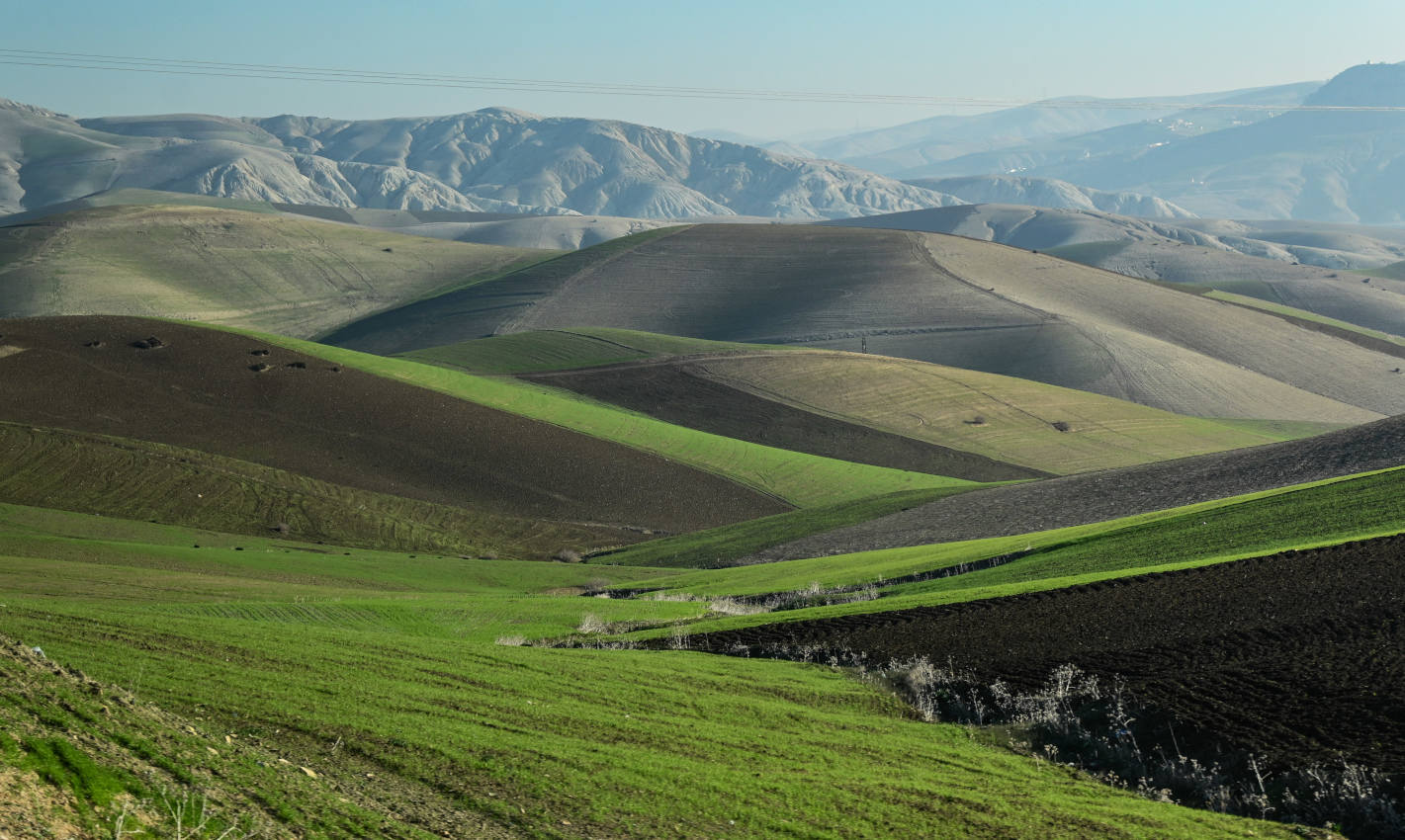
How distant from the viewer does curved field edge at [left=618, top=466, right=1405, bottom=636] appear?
124 feet

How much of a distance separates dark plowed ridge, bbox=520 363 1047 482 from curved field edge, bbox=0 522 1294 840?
6659cm

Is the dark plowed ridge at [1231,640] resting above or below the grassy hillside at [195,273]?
below

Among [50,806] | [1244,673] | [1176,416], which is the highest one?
[50,806]

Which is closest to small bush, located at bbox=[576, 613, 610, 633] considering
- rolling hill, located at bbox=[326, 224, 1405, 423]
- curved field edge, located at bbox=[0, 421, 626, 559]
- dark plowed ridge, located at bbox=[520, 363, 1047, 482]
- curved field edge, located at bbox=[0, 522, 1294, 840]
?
curved field edge, located at bbox=[0, 522, 1294, 840]

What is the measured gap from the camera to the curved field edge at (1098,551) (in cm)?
3788

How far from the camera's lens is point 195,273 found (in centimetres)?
17338

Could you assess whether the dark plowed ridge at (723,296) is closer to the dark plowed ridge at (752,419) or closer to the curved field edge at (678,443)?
the dark plowed ridge at (752,419)

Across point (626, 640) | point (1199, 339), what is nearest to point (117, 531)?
point (626, 640)

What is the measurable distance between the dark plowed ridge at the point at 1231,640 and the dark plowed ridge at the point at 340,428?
4240 cm

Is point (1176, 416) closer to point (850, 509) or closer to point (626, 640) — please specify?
point (850, 509)

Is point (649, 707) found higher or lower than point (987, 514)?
higher

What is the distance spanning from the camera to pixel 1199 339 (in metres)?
148

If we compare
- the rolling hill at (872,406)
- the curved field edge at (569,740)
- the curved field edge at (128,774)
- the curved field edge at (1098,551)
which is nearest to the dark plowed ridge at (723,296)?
the rolling hill at (872,406)

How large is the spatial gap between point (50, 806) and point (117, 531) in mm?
44980
